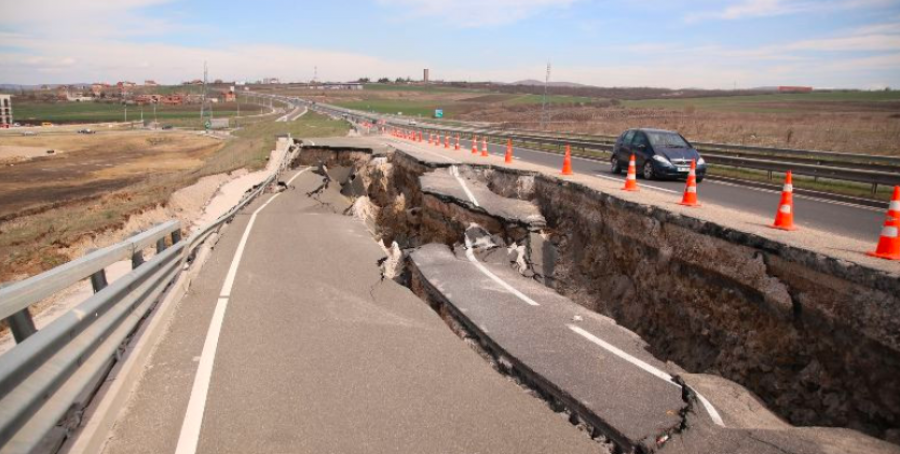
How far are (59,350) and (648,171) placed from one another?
16.4 metres

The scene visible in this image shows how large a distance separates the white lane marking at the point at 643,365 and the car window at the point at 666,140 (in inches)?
514

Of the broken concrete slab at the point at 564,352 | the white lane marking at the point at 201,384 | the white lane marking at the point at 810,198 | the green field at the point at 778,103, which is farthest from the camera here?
the green field at the point at 778,103

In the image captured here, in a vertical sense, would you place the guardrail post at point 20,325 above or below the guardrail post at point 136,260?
above

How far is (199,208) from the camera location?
898 inches

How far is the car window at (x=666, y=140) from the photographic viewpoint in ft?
59.7

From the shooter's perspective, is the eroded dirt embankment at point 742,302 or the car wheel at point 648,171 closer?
the eroded dirt embankment at point 742,302

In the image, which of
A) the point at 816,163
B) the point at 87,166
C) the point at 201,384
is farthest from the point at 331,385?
the point at 87,166

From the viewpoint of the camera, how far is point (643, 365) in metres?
5.67

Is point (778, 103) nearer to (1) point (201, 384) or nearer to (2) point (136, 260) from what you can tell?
(2) point (136, 260)

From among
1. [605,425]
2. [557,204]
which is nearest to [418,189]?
[557,204]

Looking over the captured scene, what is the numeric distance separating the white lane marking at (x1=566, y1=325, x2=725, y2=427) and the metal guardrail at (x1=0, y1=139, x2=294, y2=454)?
4335 millimetres

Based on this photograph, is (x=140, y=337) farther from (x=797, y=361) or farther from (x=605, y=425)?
(x=797, y=361)

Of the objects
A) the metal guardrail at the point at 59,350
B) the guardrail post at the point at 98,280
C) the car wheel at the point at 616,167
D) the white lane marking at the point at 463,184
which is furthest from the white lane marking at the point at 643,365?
the car wheel at the point at 616,167

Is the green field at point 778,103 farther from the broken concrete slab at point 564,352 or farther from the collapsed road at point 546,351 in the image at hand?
the broken concrete slab at point 564,352
